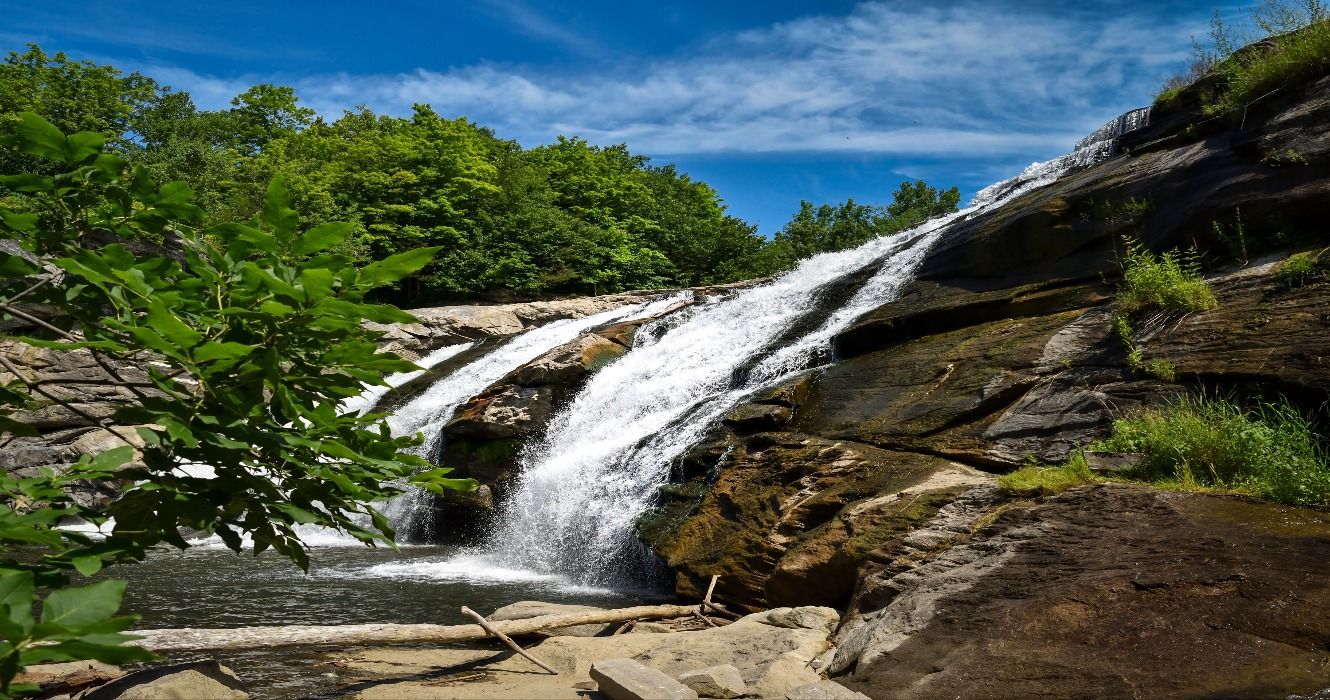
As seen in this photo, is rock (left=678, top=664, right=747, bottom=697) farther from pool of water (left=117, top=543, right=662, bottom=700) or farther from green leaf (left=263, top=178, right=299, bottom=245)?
green leaf (left=263, top=178, right=299, bottom=245)

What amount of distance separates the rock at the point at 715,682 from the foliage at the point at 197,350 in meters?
3.03

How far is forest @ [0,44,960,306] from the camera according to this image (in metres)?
30.5

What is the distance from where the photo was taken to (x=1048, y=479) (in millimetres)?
6227

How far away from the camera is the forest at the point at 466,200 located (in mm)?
30500

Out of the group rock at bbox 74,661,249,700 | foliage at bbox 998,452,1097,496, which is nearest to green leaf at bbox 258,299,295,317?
rock at bbox 74,661,249,700

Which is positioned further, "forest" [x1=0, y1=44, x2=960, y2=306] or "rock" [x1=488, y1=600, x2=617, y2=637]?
"forest" [x1=0, y1=44, x2=960, y2=306]

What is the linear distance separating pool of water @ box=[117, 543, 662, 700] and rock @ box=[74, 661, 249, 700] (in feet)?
4.05

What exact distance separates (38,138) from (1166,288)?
9611 millimetres

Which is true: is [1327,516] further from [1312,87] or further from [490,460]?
[490,460]

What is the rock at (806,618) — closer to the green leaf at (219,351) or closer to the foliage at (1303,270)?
the green leaf at (219,351)

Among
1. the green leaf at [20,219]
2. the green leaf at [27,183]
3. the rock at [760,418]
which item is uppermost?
the green leaf at [27,183]

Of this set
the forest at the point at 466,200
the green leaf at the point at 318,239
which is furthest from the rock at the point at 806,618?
the forest at the point at 466,200

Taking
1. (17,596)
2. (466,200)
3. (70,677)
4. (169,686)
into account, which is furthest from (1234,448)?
(466,200)

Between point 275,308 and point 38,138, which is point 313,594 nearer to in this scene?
point 38,138
